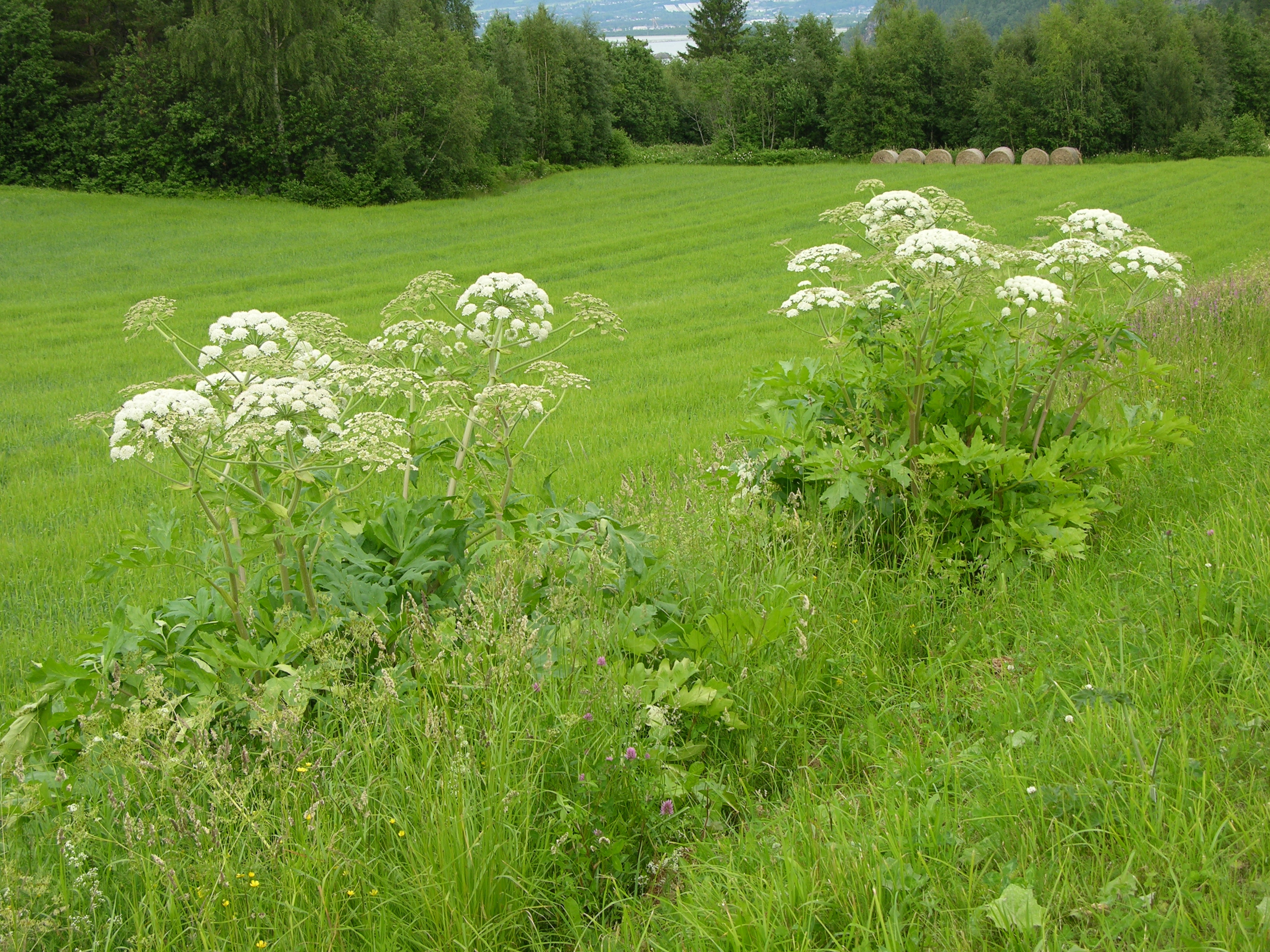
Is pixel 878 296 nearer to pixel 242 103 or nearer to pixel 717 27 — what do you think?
pixel 242 103

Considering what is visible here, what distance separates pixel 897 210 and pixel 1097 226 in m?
1.15

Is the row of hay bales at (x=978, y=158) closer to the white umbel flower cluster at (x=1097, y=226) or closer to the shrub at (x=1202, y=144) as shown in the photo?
the shrub at (x=1202, y=144)

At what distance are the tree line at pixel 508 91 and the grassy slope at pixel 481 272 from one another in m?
3.55

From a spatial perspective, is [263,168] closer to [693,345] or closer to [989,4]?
[693,345]

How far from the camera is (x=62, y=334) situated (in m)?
15.3

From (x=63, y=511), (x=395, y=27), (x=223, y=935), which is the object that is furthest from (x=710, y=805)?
(x=395, y=27)

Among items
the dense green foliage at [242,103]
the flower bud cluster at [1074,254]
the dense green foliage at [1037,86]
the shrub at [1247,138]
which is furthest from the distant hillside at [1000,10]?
the flower bud cluster at [1074,254]

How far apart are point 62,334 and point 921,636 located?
52.1 feet

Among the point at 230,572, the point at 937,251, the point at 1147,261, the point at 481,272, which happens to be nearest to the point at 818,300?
the point at 937,251

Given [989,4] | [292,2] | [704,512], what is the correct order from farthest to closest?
[989,4] → [292,2] → [704,512]

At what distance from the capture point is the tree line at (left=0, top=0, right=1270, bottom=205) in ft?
113

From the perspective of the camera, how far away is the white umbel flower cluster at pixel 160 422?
2949 millimetres

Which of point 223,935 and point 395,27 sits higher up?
point 395,27

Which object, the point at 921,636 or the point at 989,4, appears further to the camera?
the point at 989,4
